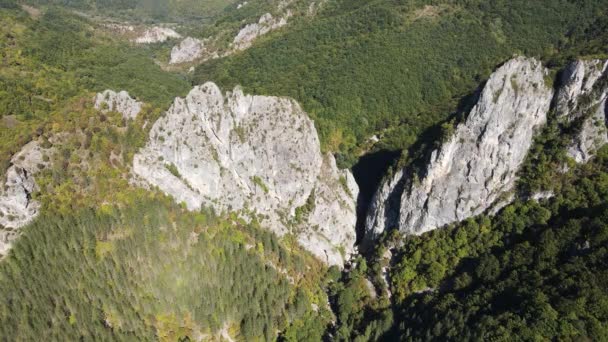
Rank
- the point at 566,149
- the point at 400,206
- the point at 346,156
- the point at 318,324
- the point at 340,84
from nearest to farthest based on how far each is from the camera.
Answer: the point at 566,149 < the point at 318,324 < the point at 400,206 < the point at 346,156 < the point at 340,84

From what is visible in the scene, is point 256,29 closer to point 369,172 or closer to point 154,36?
point 154,36

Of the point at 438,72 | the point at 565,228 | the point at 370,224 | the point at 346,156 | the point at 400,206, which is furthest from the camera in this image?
the point at 438,72

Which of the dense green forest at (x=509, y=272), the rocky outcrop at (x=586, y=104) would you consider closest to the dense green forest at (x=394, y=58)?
the dense green forest at (x=509, y=272)

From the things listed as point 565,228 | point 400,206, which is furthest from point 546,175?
point 400,206

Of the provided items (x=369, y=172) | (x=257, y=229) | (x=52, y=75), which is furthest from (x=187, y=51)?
(x=257, y=229)

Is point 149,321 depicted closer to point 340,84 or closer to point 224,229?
point 224,229
